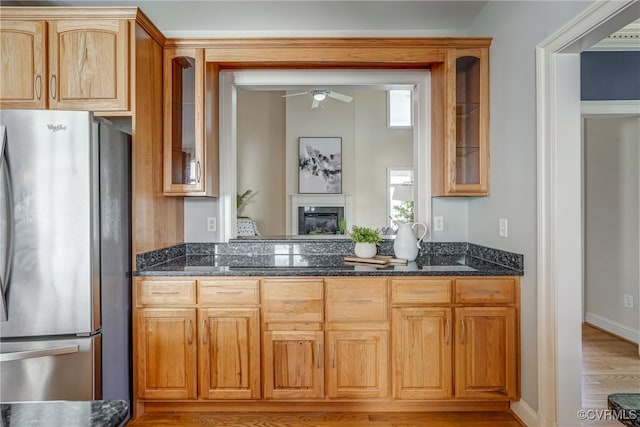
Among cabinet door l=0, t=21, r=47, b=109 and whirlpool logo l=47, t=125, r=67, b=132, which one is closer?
whirlpool logo l=47, t=125, r=67, b=132

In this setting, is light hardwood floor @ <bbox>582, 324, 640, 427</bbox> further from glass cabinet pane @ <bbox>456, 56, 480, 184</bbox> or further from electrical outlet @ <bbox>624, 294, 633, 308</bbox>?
glass cabinet pane @ <bbox>456, 56, 480, 184</bbox>

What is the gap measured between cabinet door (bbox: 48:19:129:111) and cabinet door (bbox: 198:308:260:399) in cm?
133

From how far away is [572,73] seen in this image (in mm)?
1944

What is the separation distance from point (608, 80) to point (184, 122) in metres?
3.36

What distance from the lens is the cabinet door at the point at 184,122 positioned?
2549mm

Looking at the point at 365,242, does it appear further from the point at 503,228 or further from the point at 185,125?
the point at 185,125

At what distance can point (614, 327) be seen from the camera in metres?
3.76

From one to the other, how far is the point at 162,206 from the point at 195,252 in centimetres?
49

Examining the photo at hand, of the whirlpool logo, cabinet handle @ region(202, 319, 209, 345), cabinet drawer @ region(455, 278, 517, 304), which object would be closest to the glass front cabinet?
cabinet drawer @ region(455, 278, 517, 304)

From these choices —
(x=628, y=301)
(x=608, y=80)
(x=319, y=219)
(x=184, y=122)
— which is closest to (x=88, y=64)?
(x=184, y=122)

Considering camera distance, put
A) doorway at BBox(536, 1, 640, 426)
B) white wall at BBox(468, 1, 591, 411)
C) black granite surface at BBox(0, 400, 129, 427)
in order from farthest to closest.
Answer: white wall at BBox(468, 1, 591, 411) < doorway at BBox(536, 1, 640, 426) < black granite surface at BBox(0, 400, 129, 427)

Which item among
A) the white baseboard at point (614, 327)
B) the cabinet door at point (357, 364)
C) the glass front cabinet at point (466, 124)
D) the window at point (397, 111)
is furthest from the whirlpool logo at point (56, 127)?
the window at point (397, 111)

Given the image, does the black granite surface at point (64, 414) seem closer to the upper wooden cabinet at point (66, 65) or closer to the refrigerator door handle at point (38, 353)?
the refrigerator door handle at point (38, 353)

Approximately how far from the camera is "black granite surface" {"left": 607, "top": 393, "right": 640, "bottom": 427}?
0.72 metres
